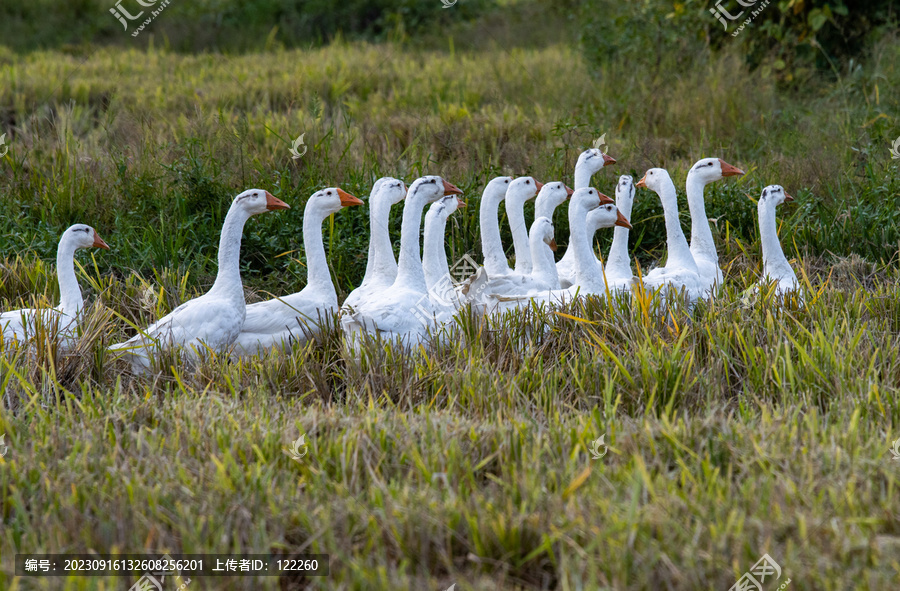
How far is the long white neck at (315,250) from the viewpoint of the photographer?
4.58 m

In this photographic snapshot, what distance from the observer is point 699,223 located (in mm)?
5289

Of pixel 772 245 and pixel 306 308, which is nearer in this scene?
pixel 306 308

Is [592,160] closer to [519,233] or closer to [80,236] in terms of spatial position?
[519,233]

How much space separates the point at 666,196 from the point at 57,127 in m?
4.70

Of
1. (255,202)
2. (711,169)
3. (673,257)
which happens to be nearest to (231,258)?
(255,202)

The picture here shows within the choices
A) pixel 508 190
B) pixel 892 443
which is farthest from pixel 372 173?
pixel 892 443

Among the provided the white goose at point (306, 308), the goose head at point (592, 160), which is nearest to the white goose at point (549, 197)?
the goose head at point (592, 160)

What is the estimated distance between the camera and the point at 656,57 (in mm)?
8438

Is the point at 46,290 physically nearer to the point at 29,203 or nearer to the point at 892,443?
the point at 29,203

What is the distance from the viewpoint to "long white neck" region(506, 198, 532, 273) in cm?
522

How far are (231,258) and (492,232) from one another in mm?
1570

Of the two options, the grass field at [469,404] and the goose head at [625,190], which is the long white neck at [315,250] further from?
the goose head at [625,190]

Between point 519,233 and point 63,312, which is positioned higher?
point 519,233
